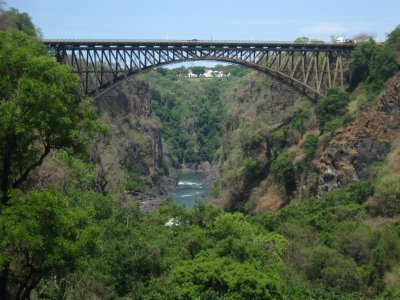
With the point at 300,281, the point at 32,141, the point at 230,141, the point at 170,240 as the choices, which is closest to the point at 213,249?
the point at 170,240

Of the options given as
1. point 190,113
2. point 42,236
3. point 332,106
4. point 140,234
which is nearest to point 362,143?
point 332,106

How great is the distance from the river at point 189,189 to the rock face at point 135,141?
228cm

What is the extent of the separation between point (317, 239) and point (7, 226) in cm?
2424

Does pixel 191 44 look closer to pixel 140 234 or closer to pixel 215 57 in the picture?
pixel 215 57

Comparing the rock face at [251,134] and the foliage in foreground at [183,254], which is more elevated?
the foliage in foreground at [183,254]

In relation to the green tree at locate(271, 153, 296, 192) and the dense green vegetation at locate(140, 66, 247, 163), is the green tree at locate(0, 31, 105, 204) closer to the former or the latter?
the green tree at locate(271, 153, 296, 192)

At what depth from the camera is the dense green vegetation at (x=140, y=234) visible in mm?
11789

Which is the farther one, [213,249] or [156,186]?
[156,186]

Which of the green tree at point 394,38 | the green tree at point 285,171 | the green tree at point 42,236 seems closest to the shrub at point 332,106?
the green tree at point 285,171

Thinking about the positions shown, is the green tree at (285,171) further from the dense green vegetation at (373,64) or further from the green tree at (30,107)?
the green tree at (30,107)

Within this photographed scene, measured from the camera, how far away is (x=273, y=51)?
184ft

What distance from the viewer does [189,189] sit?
92.4 meters

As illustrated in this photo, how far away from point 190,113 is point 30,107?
127 m

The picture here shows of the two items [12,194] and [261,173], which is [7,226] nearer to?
[12,194]
